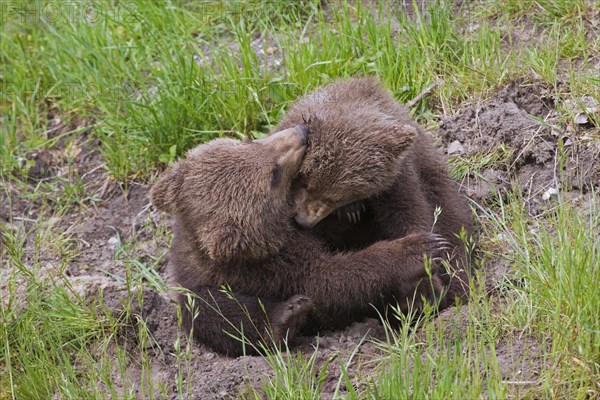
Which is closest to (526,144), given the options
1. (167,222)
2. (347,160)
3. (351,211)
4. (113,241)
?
(351,211)

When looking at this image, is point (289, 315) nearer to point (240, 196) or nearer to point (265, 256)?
point (265, 256)

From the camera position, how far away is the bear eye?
484 cm

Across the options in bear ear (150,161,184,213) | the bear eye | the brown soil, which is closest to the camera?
the brown soil

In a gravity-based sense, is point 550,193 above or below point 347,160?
below

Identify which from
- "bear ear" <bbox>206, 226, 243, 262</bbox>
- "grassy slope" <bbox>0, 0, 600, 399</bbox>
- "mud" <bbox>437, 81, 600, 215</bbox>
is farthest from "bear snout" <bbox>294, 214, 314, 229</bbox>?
"mud" <bbox>437, 81, 600, 215</bbox>

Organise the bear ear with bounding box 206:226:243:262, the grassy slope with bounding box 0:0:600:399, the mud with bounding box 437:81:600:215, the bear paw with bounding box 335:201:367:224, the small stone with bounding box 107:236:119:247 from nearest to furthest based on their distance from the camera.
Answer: the grassy slope with bounding box 0:0:600:399 → the bear ear with bounding box 206:226:243:262 → the bear paw with bounding box 335:201:367:224 → the mud with bounding box 437:81:600:215 → the small stone with bounding box 107:236:119:247

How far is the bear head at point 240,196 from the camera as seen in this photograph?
4.76 metres

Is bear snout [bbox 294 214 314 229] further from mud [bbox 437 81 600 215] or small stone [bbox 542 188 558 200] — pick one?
small stone [bbox 542 188 558 200]

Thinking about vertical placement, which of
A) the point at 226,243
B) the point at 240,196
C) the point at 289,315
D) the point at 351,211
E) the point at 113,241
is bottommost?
the point at 113,241

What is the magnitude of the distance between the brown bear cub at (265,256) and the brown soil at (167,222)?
0.75 ft

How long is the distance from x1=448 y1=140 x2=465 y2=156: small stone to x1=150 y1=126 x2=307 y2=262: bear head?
58.6 inches

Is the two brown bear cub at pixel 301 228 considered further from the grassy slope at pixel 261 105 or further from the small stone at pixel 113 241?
the small stone at pixel 113 241

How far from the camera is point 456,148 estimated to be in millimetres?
5984

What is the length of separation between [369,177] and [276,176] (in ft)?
1.68
